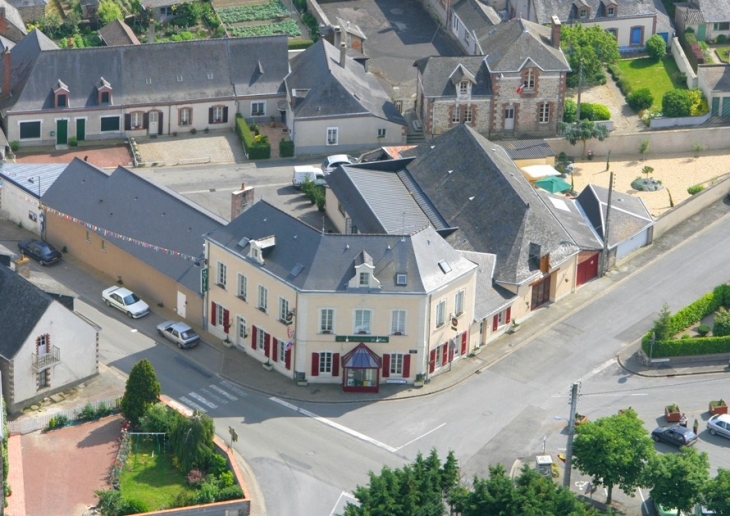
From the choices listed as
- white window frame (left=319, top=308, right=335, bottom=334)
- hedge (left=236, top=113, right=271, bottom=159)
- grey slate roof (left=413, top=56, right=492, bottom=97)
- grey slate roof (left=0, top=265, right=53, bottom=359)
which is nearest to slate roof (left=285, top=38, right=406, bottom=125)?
hedge (left=236, top=113, right=271, bottom=159)

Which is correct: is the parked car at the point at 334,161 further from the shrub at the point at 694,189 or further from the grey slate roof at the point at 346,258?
the shrub at the point at 694,189

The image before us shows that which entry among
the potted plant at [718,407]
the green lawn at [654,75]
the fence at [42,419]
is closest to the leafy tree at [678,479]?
the potted plant at [718,407]

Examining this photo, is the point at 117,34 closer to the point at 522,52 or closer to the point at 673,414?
the point at 522,52

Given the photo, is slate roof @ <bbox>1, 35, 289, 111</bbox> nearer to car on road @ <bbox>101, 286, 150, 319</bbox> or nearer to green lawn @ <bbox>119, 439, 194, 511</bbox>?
car on road @ <bbox>101, 286, 150, 319</bbox>

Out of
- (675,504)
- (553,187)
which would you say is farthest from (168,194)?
(675,504)

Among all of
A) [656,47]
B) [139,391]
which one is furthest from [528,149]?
[139,391]

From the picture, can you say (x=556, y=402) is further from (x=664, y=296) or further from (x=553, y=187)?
(x=553, y=187)
